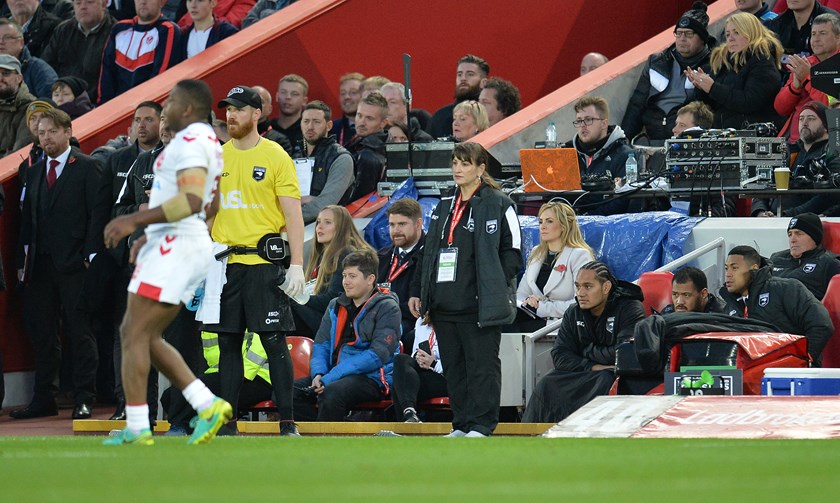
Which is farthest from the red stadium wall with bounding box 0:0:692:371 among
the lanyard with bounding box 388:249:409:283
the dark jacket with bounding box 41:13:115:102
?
the lanyard with bounding box 388:249:409:283

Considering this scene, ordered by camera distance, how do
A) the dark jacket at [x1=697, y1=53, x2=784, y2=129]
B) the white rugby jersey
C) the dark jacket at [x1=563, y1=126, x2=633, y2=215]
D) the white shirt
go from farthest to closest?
the white shirt
the dark jacket at [x1=697, y1=53, x2=784, y2=129]
the dark jacket at [x1=563, y1=126, x2=633, y2=215]
the white rugby jersey

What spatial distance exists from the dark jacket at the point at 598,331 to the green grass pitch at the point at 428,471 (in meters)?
2.96

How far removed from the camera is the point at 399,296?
10898 millimetres

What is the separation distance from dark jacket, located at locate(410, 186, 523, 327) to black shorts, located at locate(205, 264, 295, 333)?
1.16 m

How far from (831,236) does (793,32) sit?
350 centimetres

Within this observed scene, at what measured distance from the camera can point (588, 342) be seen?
9.66 meters

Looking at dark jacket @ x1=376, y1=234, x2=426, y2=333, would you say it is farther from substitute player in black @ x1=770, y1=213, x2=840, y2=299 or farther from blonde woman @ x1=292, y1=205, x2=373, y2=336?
substitute player in black @ x1=770, y1=213, x2=840, y2=299

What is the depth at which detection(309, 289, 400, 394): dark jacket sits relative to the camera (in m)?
10.0

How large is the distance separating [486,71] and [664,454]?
8.41 meters

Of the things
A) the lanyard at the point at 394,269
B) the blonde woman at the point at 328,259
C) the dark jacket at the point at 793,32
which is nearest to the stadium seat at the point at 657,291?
the lanyard at the point at 394,269

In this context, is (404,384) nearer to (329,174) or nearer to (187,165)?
(329,174)

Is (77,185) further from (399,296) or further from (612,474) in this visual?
(612,474)

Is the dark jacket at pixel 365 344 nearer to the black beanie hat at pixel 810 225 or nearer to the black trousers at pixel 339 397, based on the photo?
the black trousers at pixel 339 397

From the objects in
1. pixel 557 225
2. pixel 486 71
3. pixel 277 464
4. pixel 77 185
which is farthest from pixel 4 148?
pixel 277 464
